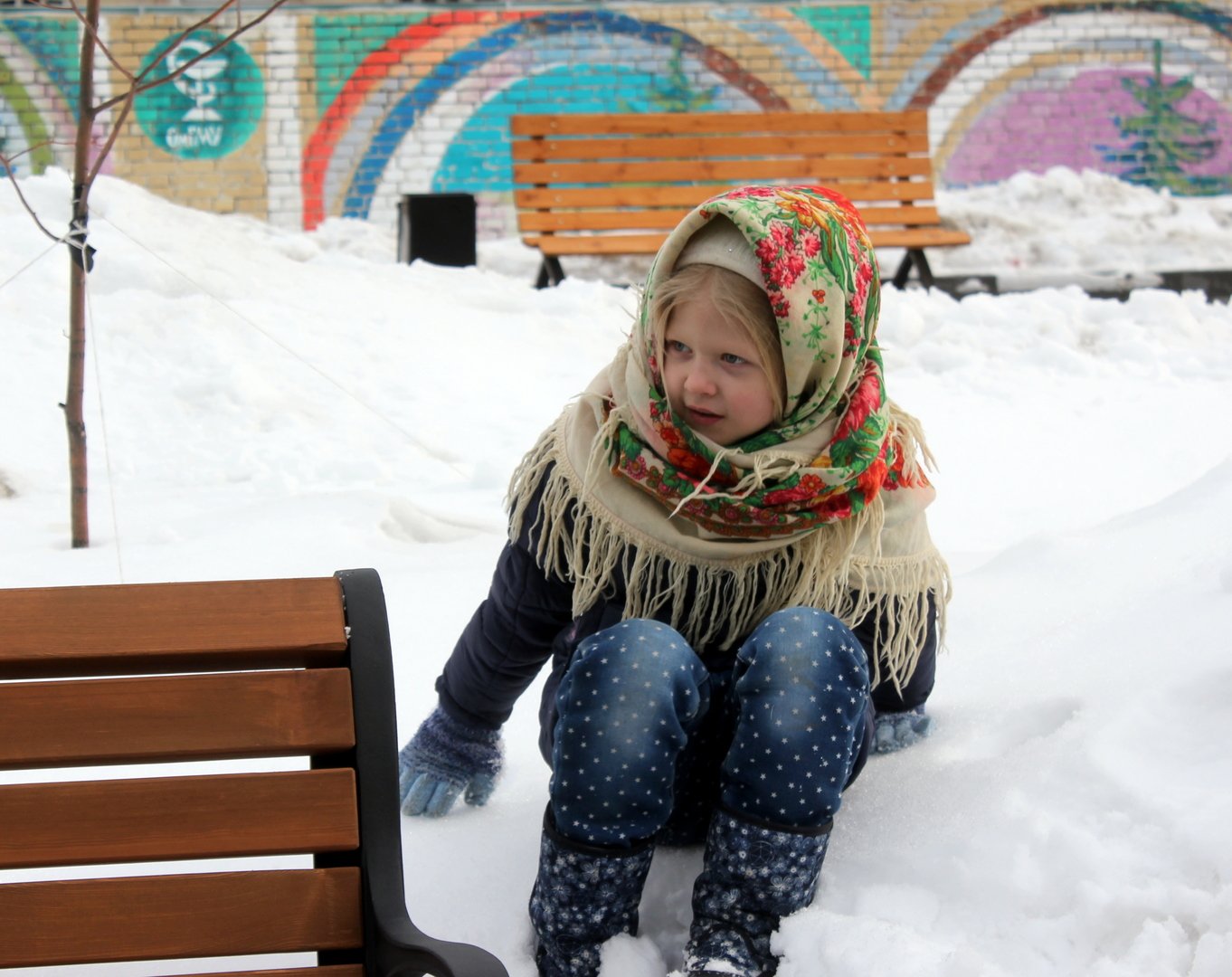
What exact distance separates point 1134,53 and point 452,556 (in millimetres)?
8130

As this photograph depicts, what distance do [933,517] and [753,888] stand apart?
7.15ft

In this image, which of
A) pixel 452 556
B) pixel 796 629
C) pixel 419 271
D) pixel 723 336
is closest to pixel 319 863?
pixel 796 629

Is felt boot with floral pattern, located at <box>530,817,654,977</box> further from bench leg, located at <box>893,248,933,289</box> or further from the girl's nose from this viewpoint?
bench leg, located at <box>893,248,933,289</box>

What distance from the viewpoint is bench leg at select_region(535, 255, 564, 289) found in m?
6.54

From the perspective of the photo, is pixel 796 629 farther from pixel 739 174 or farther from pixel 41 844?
pixel 739 174

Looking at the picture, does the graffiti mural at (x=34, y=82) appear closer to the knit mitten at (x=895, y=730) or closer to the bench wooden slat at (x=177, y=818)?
the knit mitten at (x=895, y=730)

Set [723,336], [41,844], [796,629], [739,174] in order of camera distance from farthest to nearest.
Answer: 1. [739,174]
2. [723,336]
3. [796,629]
4. [41,844]

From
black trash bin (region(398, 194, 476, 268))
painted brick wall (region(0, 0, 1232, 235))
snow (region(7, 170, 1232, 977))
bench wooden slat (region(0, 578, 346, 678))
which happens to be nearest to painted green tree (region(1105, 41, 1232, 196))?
painted brick wall (region(0, 0, 1232, 235))

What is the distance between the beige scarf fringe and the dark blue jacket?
2 centimetres

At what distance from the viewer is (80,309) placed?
3.06 meters

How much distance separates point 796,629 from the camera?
1445 millimetres

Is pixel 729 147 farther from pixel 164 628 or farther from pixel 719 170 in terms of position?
pixel 164 628

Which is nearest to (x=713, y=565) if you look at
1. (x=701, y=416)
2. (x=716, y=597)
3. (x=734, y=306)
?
(x=716, y=597)

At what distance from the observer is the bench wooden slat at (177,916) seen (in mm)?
1206
